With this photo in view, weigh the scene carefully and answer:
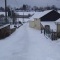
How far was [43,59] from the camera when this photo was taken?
19.2 m

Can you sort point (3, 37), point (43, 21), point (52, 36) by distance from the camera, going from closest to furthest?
point (52, 36) < point (3, 37) < point (43, 21)

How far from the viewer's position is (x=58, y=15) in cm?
5716

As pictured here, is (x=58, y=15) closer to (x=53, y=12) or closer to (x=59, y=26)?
(x=53, y=12)

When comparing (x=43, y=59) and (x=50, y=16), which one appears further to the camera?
(x=50, y=16)

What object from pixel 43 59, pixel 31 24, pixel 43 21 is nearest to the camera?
pixel 43 59

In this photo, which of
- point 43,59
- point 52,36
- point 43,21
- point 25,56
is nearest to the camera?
point 43,59

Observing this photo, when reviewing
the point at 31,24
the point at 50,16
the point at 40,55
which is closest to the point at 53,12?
the point at 50,16

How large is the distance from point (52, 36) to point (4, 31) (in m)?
7.96

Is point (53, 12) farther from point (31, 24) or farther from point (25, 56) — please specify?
point (25, 56)

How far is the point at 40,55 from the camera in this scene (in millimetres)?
21141

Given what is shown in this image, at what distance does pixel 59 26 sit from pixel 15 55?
1622 centimetres

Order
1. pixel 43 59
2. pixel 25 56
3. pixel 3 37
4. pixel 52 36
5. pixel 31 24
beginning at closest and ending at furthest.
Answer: pixel 43 59
pixel 25 56
pixel 52 36
pixel 3 37
pixel 31 24

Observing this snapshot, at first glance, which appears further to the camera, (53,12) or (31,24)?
(31,24)

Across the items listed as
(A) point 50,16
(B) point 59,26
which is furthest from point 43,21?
(B) point 59,26
